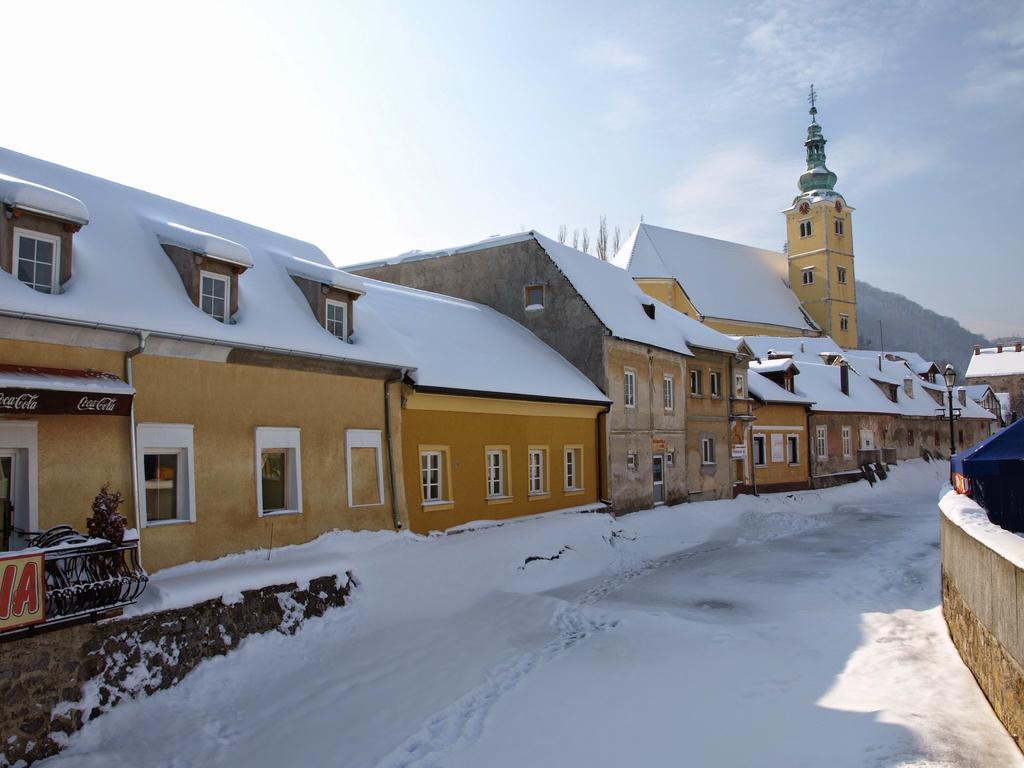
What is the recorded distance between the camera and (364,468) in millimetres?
15914

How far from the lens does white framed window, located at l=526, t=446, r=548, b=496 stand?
2158 centimetres

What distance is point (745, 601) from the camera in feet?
53.1

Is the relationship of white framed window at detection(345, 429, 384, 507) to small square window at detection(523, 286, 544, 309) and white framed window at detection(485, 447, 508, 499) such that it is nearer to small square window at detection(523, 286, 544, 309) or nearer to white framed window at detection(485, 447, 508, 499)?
white framed window at detection(485, 447, 508, 499)

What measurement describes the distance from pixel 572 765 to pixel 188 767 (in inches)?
159

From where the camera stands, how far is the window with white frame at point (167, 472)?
1183 centimetres

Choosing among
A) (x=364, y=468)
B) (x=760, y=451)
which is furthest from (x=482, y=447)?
(x=760, y=451)

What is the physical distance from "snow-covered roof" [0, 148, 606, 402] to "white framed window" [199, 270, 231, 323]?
27 cm

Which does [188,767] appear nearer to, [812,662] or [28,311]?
[28,311]

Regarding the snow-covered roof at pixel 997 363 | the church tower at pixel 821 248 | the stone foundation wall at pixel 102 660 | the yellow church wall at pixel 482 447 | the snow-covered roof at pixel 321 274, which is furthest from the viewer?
the snow-covered roof at pixel 997 363

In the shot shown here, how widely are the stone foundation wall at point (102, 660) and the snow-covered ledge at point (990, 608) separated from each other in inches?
354

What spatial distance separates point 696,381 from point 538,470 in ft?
38.9

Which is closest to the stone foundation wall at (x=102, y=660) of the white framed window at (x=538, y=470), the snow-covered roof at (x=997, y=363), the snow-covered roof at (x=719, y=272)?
the white framed window at (x=538, y=470)

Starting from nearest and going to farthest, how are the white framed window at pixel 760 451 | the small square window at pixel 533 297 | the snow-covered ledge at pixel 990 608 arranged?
the snow-covered ledge at pixel 990 608
the small square window at pixel 533 297
the white framed window at pixel 760 451

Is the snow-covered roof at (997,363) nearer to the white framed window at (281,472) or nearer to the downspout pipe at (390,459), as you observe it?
the downspout pipe at (390,459)
